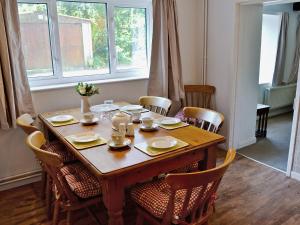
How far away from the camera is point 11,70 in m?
2.42

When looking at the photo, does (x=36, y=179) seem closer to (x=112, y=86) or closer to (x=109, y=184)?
(x=112, y=86)

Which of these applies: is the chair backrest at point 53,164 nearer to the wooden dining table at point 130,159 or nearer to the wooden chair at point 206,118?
the wooden dining table at point 130,159

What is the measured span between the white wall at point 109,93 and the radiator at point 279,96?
5.90 feet

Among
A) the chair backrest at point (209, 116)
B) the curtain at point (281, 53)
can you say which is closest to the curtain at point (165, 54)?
the chair backrest at point (209, 116)

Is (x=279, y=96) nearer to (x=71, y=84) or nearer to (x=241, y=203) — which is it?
(x=241, y=203)

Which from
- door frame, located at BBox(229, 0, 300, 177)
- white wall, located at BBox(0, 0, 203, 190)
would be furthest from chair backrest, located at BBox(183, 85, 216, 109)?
door frame, located at BBox(229, 0, 300, 177)

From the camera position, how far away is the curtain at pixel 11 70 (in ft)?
7.65

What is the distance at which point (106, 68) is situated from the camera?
3252 mm

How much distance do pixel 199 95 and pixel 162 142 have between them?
6.79ft

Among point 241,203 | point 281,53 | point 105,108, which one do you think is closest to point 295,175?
point 241,203

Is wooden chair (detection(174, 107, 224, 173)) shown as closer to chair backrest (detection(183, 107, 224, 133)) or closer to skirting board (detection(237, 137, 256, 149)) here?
chair backrest (detection(183, 107, 224, 133))

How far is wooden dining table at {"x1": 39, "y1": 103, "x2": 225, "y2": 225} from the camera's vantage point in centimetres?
147

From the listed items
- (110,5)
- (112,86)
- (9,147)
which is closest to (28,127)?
(9,147)

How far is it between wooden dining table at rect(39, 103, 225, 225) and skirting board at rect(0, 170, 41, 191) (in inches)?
39.0
